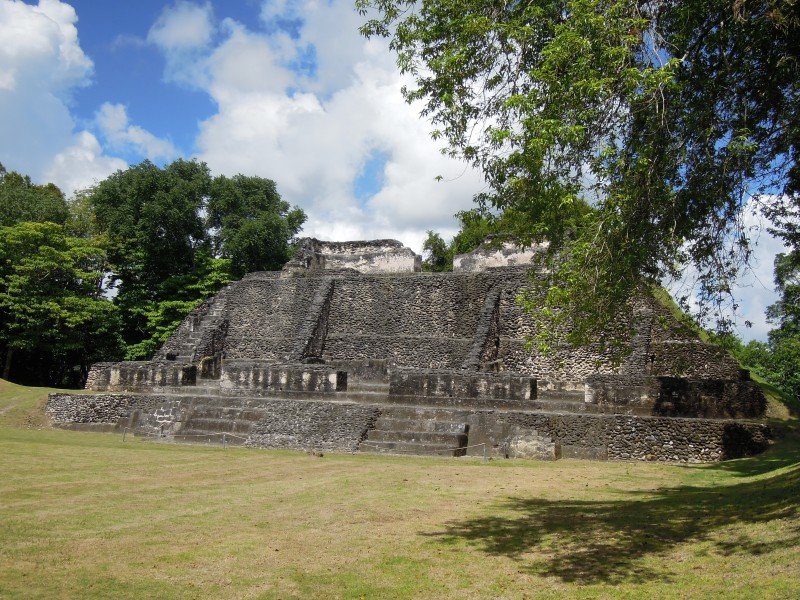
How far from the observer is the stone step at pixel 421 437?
13.2m

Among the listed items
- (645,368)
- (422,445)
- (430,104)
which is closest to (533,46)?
(430,104)

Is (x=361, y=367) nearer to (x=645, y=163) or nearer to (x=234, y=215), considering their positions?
(x=645, y=163)

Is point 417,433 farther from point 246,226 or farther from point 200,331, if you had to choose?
point 246,226

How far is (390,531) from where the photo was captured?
6879mm

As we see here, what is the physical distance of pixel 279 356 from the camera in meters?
20.8

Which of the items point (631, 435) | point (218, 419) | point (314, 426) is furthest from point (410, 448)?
point (218, 419)

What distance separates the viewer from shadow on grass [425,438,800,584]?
18.2 ft

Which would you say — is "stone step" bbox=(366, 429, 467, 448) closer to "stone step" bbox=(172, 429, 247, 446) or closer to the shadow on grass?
"stone step" bbox=(172, 429, 247, 446)

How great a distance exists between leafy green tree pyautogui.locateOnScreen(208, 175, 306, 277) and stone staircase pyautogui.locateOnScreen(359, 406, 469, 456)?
19.5 meters

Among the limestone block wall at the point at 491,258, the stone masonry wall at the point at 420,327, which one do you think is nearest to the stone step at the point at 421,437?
the stone masonry wall at the point at 420,327

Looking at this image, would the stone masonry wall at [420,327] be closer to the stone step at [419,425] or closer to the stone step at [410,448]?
the stone step at [419,425]

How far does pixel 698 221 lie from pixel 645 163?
156 centimetres

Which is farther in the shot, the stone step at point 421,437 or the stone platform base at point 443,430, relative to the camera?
the stone step at point 421,437

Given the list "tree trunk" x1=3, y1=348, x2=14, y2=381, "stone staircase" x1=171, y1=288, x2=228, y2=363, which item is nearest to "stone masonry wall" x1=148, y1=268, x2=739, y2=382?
"stone staircase" x1=171, y1=288, x2=228, y2=363
